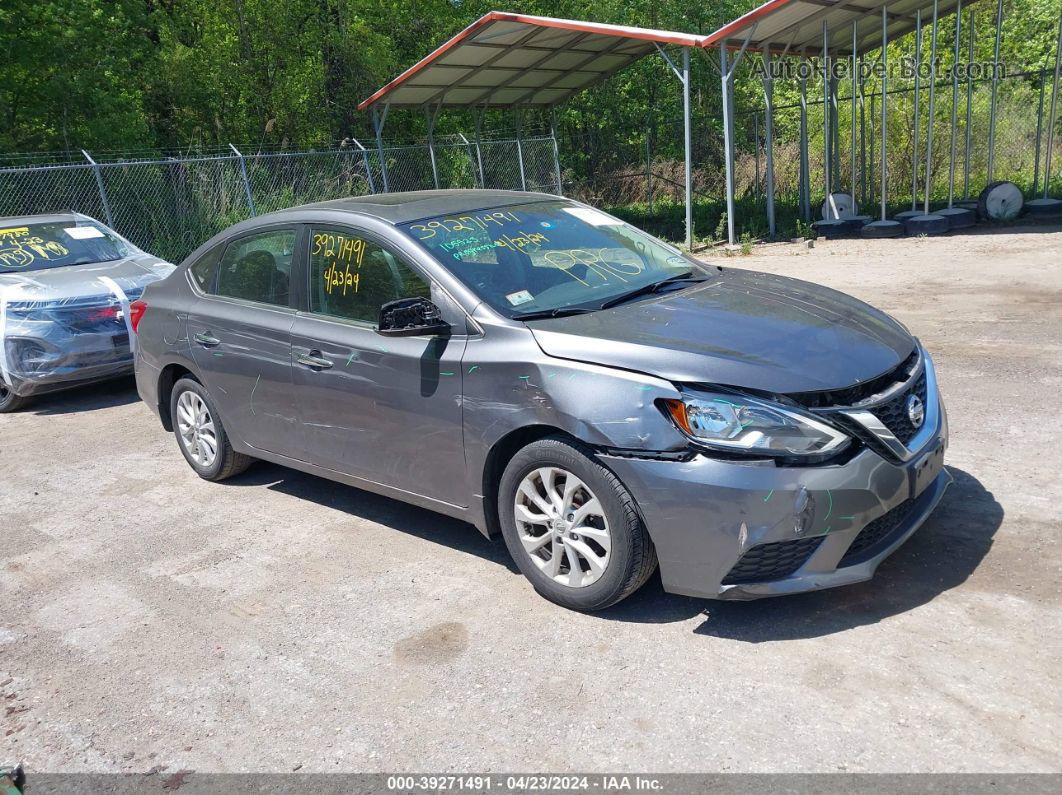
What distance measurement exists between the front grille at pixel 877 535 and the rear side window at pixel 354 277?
217cm

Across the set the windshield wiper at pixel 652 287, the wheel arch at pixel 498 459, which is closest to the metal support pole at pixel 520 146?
the windshield wiper at pixel 652 287

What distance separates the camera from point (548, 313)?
418 cm

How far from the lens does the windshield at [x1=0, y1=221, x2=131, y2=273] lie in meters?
8.93

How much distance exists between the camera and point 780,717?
3.09 metres

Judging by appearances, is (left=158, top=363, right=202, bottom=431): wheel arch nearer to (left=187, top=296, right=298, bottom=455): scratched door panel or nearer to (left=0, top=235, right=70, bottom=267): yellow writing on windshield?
(left=187, top=296, right=298, bottom=455): scratched door panel

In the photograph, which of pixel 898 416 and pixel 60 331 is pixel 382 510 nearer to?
pixel 898 416

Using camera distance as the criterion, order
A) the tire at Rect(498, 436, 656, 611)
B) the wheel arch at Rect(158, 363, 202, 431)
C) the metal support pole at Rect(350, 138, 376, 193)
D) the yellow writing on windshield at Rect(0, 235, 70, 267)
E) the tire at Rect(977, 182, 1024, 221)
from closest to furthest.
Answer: the tire at Rect(498, 436, 656, 611) < the wheel arch at Rect(158, 363, 202, 431) < the yellow writing on windshield at Rect(0, 235, 70, 267) < the tire at Rect(977, 182, 1024, 221) < the metal support pole at Rect(350, 138, 376, 193)

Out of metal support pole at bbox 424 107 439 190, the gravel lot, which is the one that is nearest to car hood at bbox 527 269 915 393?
the gravel lot

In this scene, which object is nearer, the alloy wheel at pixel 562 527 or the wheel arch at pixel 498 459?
the alloy wheel at pixel 562 527

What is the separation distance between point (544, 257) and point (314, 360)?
1296 mm

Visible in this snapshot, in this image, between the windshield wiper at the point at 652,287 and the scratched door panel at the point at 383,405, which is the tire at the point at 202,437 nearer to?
the scratched door panel at the point at 383,405

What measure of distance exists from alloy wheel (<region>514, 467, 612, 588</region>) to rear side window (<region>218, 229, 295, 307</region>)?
2.01 m

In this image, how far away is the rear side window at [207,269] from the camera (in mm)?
5679

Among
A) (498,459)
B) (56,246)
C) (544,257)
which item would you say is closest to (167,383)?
(544,257)
